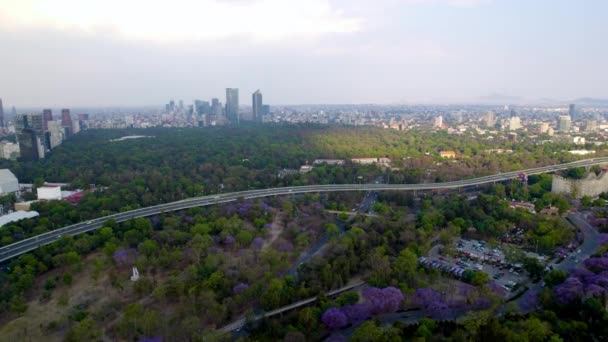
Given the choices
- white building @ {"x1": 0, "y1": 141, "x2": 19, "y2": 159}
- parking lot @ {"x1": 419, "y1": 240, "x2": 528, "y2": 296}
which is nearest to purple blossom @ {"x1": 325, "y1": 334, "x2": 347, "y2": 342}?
parking lot @ {"x1": 419, "y1": 240, "x2": 528, "y2": 296}

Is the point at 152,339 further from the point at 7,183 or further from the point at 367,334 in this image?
the point at 7,183

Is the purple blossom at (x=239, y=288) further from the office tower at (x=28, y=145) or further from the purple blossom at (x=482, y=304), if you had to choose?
the office tower at (x=28, y=145)

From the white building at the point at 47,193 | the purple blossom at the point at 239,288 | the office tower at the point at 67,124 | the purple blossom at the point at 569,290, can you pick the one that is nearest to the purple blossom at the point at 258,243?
the purple blossom at the point at 239,288

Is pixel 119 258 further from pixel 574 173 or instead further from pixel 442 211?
pixel 574 173

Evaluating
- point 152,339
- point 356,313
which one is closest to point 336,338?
point 356,313

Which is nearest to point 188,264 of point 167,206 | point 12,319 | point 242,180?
point 12,319

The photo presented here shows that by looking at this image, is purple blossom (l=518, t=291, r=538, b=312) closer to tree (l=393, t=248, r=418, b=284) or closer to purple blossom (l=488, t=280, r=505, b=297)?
purple blossom (l=488, t=280, r=505, b=297)
